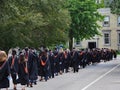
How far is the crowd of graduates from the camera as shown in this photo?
46.7 ft

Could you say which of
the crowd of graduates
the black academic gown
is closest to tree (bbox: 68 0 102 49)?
the crowd of graduates

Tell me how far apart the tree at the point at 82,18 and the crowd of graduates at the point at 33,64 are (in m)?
Result: 14.4

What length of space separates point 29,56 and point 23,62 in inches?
64.8

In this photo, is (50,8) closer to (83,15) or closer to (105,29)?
(83,15)

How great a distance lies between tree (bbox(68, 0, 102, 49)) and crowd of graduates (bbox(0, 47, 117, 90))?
14418 millimetres

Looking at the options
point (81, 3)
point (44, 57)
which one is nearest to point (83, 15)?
point (81, 3)

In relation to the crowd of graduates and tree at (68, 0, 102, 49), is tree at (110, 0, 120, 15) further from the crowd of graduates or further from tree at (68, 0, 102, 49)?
tree at (68, 0, 102, 49)

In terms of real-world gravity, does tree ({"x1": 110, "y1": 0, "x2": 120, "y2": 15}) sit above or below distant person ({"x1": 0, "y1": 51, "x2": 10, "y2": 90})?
above

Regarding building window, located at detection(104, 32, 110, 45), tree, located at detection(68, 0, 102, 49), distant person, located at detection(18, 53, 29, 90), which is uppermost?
tree, located at detection(68, 0, 102, 49)

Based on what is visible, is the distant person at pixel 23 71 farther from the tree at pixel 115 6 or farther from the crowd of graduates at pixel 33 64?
the tree at pixel 115 6

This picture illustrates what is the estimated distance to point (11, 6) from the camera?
86.6 ft

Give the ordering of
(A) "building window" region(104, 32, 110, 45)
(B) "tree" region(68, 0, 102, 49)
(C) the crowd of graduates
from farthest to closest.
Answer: (A) "building window" region(104, 32, 110, 45)
(B) "tree" region(68, 0, 102, 49)
(C) the crowd of graduates

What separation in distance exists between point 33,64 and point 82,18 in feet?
112

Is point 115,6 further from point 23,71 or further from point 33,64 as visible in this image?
point 23,71
